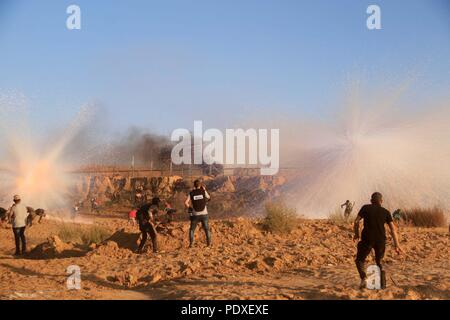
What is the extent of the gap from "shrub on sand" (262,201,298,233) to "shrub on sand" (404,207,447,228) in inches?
281

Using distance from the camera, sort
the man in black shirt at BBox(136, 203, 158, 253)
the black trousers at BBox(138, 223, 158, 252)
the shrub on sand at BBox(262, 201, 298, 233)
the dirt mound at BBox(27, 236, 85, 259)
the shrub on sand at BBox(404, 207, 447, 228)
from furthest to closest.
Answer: the shrub on sand at BBox(404, 207, 447, 228), the shrub on sand at BBox(262, 201, 298, 233), the dirt mound at BBox(27, 236, 85, 259), the black trousers at BBox(138, 223, 158, 252), the man in black shirt at BBox(136, 203, 158, 253)

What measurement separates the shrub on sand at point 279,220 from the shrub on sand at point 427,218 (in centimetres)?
714

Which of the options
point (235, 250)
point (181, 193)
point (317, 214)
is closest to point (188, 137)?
point (181, 193)

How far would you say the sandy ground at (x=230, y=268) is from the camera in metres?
7.17

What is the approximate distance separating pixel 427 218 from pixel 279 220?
809 cm

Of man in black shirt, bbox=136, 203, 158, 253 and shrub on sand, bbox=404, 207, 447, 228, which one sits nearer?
man in black shirt, bbox=136, 203, 158, 253

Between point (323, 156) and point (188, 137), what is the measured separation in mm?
Result: 21637

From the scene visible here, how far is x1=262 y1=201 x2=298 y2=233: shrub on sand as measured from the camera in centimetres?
1426

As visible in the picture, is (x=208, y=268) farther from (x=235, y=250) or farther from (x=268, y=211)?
(x=268, y=211)

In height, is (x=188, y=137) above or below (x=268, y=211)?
above

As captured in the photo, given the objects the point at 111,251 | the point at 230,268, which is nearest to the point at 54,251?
the point at 111,251

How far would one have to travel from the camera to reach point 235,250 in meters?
11.0

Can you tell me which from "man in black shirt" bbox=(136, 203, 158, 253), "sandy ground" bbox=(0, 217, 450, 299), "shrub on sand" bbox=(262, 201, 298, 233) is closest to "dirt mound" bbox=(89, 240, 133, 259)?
"sandy ground" bbox=(0, 217, 450, 299)

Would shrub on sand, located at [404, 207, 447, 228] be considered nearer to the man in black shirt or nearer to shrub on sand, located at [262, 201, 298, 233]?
shrub on sand, located at [262, 201, 298, 233]
